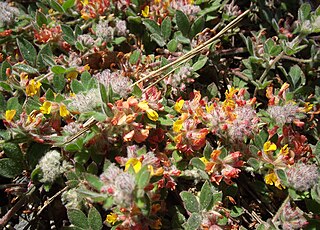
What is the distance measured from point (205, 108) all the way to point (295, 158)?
1.69 ft

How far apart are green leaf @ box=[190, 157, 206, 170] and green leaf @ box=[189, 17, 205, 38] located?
33.8 inches

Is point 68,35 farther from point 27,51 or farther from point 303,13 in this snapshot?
point 303,13

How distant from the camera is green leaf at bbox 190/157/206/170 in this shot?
1896mm

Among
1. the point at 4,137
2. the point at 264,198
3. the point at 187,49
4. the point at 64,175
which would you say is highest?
the point at 187,49

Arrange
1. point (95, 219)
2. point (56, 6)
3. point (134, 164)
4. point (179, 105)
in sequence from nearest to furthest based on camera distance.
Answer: point (134, 164), point (95, 219), point (179, 105), point (56, 6)

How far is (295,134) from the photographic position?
217 centimetres

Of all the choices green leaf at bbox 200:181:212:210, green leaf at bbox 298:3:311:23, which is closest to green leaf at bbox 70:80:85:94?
green leaf at bbox 200:181:212:210

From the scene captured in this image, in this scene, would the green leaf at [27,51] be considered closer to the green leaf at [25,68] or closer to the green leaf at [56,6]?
the green leaf at [25,68]

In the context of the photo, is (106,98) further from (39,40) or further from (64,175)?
(39,40)

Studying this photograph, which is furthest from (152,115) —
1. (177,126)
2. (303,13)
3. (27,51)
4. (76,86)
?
(303,13)

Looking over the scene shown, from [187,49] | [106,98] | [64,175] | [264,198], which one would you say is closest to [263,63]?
[187,49]

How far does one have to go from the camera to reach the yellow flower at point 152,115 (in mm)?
1866

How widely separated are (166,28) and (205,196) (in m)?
1.05

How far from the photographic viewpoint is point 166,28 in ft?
7.90
